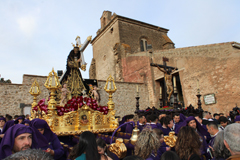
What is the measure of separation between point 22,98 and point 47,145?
12.6 meters

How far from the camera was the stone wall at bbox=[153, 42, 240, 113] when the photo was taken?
12.1m

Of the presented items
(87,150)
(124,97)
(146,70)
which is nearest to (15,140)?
(87,150)

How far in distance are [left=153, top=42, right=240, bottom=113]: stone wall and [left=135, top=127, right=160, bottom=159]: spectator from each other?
1157 cm

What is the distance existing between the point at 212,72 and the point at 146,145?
41.9 feet

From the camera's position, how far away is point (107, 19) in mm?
27406

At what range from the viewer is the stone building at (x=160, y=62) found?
12484 millimetres

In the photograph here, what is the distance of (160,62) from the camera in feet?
59.3

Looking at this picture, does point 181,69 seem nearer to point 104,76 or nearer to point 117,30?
point 117,30

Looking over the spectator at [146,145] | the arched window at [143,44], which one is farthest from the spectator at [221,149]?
the arched window at [143,44]

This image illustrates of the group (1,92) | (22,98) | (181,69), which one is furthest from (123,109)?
(1,92)

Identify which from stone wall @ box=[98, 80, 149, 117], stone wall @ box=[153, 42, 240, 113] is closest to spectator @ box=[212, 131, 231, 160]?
stone wall @ box=[153, 42, 240, 113]

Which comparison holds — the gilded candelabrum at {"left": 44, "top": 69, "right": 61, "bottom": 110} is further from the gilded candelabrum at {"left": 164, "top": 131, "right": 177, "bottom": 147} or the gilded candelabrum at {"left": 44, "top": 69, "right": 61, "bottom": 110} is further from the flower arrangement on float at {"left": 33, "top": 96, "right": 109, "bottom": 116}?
the gilded candelabrum at {"left": 164, "top": 131, "right": 177, "bottom": 147}

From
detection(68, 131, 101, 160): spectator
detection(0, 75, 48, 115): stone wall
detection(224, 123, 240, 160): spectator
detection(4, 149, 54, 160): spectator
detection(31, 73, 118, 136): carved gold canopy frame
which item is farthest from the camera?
detection(0, 75, 48, 115): stone wall

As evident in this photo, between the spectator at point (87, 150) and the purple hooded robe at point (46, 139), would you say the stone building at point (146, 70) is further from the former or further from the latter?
the spectator at point (87, 150)
